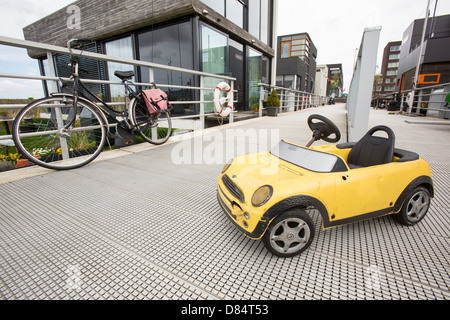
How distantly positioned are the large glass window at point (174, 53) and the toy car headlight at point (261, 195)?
259 inches

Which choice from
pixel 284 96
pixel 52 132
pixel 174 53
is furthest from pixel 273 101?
pixel 52 132

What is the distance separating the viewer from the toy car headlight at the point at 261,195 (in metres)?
1.13

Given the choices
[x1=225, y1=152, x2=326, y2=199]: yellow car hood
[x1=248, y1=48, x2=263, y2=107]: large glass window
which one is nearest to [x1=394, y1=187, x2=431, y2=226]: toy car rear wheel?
[x1=225, y1=152, x2=326, y2=199]: yellow car hood

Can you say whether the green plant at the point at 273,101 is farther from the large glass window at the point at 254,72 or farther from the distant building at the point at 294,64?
the distant building at the point at 294,64

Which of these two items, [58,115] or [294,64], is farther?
[294,64]

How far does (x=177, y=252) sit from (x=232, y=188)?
48cm

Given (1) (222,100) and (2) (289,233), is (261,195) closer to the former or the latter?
(2) (289,233)

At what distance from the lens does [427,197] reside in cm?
150

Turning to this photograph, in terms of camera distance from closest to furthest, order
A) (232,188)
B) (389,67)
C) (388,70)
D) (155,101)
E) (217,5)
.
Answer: (232,188) < (155,101) < (217,5) < (389,67) < (388,70)

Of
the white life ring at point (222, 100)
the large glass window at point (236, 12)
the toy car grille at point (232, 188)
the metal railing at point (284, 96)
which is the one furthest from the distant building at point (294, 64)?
the toy car grille at point (232, 188)

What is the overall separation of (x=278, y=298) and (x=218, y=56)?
27.4 ft

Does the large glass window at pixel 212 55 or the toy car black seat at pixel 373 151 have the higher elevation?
the large glass window at pixel 212 55

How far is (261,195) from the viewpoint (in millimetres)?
1167

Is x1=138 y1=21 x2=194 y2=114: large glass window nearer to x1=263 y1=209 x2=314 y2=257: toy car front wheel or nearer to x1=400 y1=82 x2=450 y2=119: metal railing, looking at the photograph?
x1=263 y1=209 x2=314 y2=257: toy car front wheel
